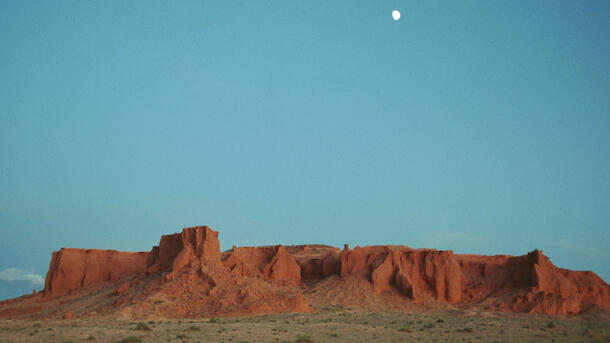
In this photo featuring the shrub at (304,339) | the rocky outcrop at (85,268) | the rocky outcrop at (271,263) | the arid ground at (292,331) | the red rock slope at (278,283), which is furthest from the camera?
the rocky outcrop at (271,263)

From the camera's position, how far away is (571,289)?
5659cm

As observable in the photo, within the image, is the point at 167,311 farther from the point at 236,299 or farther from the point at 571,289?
the point at 571,289

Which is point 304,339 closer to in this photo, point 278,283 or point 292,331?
point 292,331

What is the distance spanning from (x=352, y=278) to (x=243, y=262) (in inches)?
484

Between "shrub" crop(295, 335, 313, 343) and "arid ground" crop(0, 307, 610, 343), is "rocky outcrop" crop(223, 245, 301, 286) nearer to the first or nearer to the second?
"arid ground" crop(0, 307, 610, 343)

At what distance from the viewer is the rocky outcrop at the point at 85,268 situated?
58.5 m

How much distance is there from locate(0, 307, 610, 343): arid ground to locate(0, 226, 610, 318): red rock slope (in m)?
4.49

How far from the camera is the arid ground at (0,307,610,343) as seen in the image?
29.2m

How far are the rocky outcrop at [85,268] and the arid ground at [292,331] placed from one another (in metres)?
19.8

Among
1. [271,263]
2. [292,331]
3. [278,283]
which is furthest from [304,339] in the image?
[271,263]

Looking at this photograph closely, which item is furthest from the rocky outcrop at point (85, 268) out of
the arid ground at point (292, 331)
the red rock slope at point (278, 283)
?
the arid ground at point (292, 331)

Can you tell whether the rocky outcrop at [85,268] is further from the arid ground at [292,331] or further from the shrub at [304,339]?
the shrub at [304,339]

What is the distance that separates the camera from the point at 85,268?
60.1 metres

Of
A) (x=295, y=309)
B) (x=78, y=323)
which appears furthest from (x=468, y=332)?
(x=78, y=323)
